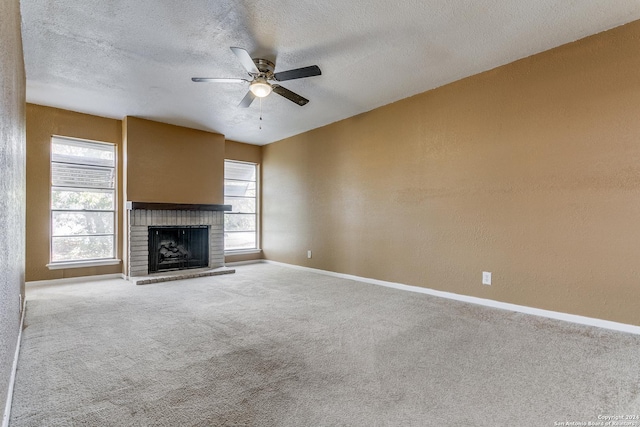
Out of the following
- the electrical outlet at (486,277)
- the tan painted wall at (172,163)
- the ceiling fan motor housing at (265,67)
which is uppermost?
the ceiling fan motor housing at (265,67)

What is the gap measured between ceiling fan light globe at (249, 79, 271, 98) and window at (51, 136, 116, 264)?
3445 mm

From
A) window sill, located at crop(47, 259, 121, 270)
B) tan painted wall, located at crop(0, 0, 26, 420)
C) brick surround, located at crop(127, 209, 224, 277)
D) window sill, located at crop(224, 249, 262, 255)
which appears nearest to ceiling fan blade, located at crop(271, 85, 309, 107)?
tan painted wall, located at crop(0, 0, 26, 420)

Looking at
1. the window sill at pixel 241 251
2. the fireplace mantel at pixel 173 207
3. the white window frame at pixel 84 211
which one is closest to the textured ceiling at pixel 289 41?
the white window frame at pixel 84 211

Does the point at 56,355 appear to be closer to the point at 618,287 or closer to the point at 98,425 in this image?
the point at 98,425

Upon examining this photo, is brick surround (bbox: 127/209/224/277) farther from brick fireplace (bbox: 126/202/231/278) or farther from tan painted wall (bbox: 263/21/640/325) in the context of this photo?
tan painted wall (bbox: 263/21/640/325)

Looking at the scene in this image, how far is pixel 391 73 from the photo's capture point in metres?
3.58

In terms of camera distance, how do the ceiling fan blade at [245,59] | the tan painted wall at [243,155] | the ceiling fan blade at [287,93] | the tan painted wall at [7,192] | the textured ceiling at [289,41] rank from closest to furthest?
the tan painted wall at [7,192]
the textured ceiling at [289,41]
the ceiling fan blade at [245,59]
the ceiling fan blade at [287,93]
the tan painted wall at [243,155]

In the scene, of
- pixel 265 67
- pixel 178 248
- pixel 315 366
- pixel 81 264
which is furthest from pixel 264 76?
pixel 81 264

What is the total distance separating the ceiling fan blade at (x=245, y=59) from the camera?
8.59 feet

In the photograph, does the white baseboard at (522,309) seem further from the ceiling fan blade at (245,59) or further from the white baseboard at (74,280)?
the white baseboard at (74,280)

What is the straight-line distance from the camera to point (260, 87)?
3.25 m

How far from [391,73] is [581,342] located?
3.14 meters

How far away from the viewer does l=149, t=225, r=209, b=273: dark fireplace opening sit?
5.32m

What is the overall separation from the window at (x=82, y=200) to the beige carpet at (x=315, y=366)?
1.59m
